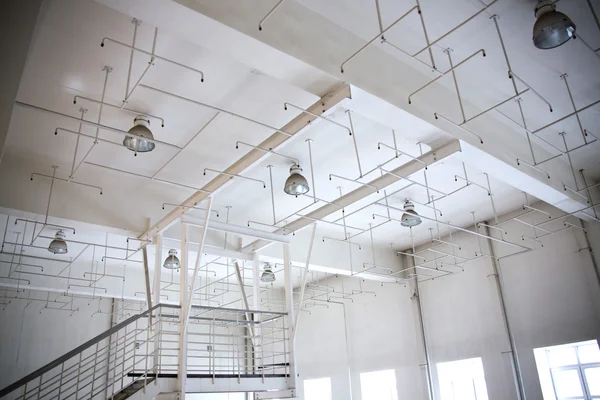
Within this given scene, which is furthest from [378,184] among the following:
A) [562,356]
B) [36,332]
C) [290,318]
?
[36,332]

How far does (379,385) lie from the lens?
11.8m

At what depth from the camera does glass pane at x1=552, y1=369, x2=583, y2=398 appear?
8445 mm

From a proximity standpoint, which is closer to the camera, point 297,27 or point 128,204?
point 297,27

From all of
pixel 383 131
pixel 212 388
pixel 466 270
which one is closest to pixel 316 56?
pixel 383 131

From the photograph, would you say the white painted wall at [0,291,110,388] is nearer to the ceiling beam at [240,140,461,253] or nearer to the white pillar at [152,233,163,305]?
the white pillar at [152,233,163,305]

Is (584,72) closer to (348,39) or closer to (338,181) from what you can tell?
(348,39)

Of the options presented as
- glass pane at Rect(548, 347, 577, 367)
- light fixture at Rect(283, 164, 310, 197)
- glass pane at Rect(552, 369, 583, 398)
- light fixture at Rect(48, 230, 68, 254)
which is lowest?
glass pane at Rect(552, 369, 583, 398)

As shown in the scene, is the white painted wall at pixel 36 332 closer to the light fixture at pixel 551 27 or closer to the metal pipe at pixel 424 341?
the metal pipe at pixel 424 341

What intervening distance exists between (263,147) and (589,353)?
709cm

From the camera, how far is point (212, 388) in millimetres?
6434

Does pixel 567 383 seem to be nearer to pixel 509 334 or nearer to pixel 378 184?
pixel 509 334

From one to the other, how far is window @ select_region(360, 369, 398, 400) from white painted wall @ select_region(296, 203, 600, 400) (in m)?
0.18

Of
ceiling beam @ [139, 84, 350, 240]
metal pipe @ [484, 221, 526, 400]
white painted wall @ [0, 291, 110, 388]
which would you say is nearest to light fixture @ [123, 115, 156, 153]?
ceiling beam @ [139, 84, 350, 240]

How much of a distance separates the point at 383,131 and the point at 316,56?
2.45 m
